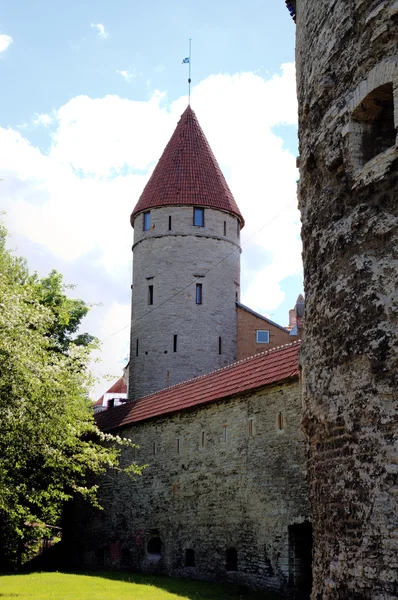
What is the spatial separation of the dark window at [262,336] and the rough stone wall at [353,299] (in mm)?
24610

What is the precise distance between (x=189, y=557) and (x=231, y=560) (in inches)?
73.6

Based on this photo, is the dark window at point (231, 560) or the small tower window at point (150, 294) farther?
the small tower window at point (150, 294)

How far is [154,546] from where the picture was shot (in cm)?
2019

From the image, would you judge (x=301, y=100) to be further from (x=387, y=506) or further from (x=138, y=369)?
(x=138, y=369)

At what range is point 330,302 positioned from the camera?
626cm

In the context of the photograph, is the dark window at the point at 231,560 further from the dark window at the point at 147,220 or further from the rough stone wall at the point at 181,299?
the dark window at the point at 147,220

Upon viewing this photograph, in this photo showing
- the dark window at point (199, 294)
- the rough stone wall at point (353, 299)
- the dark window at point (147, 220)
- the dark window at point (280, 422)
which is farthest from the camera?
the dark window at point (147, 220)

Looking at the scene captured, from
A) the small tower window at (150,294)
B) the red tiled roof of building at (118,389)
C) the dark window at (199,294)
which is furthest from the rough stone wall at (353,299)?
the red tiled roof of building at (118,389)

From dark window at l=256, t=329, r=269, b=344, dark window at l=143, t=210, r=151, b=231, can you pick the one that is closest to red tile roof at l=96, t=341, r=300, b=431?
dark window at l=256, t=329, r=269, b=344

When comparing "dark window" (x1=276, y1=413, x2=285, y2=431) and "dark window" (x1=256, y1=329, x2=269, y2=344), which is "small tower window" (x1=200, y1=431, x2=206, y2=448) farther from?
"dark window" (x1=256, y1=329, x2=269, y2=344)

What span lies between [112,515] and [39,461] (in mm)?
7291

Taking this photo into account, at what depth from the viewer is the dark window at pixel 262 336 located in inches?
1242

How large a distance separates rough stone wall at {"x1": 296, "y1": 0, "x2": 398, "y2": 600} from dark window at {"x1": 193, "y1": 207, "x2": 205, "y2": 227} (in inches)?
953

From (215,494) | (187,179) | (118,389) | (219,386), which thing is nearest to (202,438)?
(219,386)
